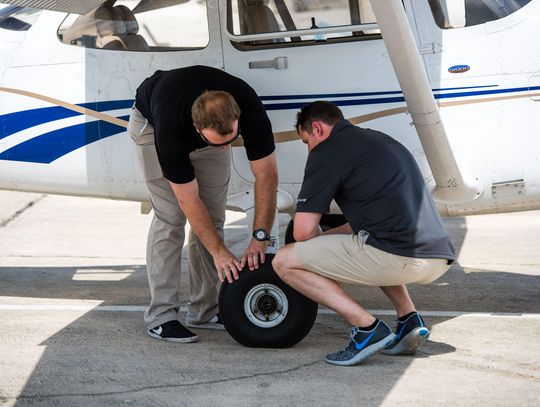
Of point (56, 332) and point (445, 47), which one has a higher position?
point (445, 47)

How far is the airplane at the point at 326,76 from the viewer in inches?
240

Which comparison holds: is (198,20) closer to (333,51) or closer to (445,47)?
(333,51)

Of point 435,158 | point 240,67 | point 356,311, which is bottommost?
point 356,311

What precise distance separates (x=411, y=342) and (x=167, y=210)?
1.52m

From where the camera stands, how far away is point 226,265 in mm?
5594

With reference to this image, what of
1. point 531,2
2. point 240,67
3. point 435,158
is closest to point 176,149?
point 240,67

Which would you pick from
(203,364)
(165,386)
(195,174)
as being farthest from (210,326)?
(165,386)

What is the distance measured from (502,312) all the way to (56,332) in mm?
2641

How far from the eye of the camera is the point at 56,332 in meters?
5.99

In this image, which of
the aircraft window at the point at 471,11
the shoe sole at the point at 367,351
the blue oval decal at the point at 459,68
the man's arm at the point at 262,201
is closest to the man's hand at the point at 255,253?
the man's arm at the point at 262,201

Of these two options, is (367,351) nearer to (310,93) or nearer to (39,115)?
(310,93)

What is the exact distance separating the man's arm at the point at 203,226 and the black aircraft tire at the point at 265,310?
0.30 feet

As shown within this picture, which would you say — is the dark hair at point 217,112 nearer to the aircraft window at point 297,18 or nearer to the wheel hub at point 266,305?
the wheel hub at point 266,305

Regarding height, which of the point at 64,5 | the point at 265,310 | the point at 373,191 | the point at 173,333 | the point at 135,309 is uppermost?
the point at 64,5
